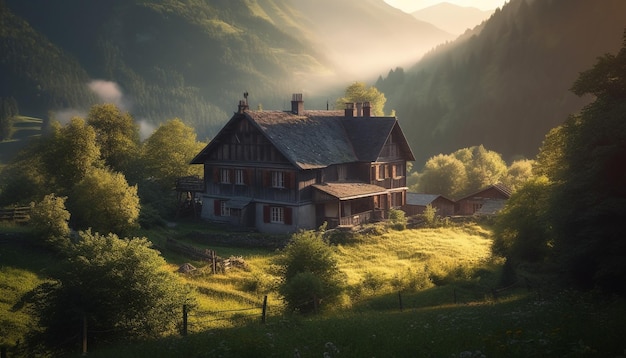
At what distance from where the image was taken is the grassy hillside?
17.3 metres

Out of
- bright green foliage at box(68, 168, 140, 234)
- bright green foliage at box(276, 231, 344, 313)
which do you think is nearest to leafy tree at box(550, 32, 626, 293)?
bright green foliage at box(276, 231, 344, 313)

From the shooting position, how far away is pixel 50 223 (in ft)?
114

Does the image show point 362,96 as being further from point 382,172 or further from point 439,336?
point 439,336

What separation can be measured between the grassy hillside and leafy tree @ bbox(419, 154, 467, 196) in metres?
34.9

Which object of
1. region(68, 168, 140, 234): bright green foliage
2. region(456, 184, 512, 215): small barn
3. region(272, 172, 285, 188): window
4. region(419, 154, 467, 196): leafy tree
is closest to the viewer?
region(68, 168, 140, 234): bright green foliage

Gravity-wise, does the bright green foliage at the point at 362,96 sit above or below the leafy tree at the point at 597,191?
above

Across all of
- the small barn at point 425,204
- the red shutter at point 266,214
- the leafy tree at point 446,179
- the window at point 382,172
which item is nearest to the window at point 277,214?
the red shutter at point 266,214

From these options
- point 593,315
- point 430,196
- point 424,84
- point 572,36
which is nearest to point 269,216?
point 430,196

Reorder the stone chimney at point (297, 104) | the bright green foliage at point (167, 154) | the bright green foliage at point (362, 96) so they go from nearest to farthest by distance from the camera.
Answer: the stone chimney at point (297, 104) < the bright green foliage at point (167, 154) < the bright green foliage at point (362, 96)

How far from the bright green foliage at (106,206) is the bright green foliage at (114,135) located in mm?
12882

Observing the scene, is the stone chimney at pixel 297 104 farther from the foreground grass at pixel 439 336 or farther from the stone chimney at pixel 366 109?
the foreground grass at pixel 439 336

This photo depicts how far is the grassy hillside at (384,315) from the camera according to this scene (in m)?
17.3

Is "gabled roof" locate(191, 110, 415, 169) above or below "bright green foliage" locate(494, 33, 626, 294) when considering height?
above

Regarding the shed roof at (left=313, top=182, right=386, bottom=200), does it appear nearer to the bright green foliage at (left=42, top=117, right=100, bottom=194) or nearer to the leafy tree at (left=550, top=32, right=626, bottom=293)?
the bright green foliage at (left=42, top=117, right=100, bottom=194)
